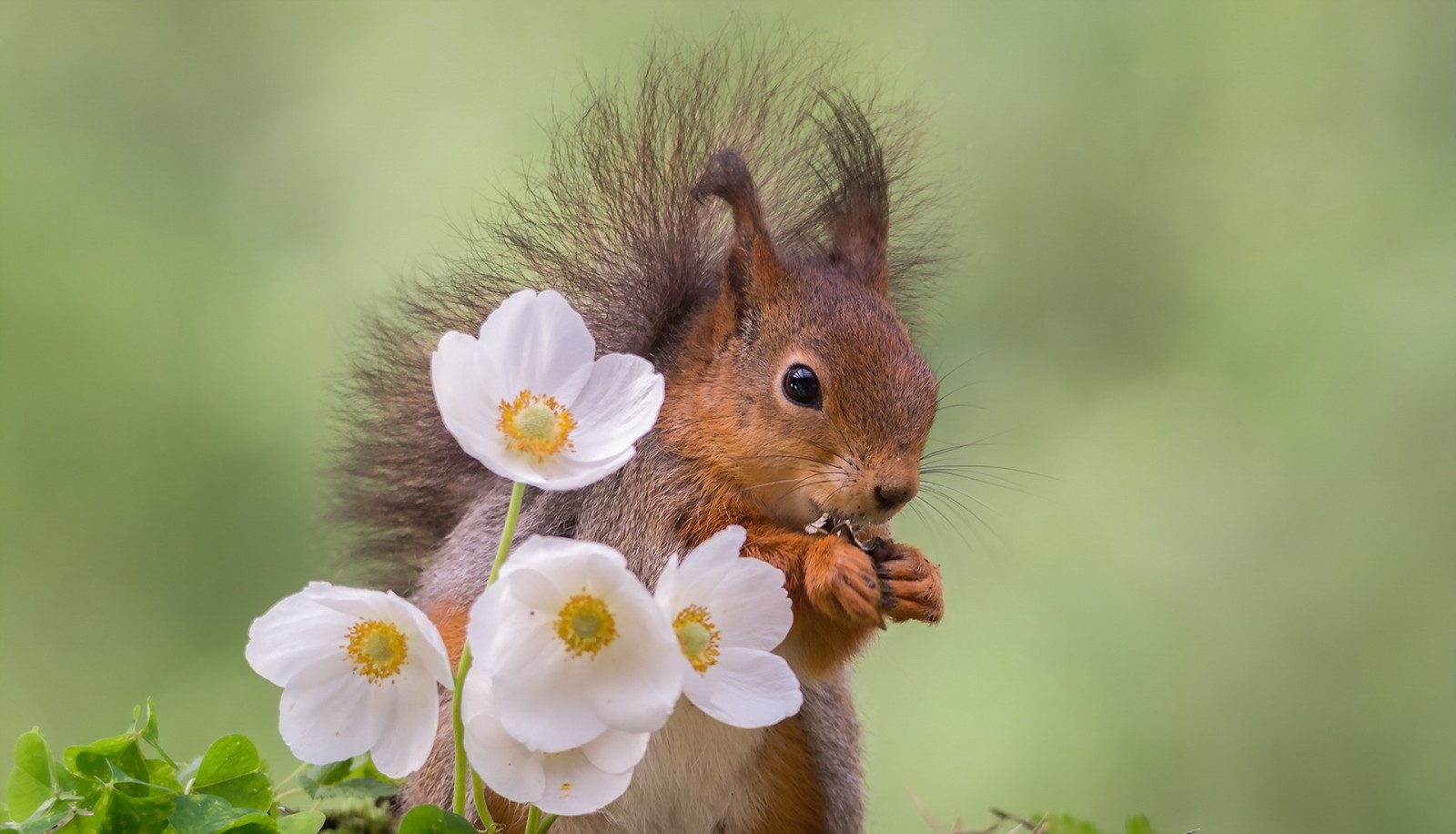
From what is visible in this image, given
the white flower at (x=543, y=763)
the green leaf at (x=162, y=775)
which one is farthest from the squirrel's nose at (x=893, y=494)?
the green leaf at (x=162, y=775)

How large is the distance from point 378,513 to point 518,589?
3.65ft

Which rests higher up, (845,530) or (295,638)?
(845,530)

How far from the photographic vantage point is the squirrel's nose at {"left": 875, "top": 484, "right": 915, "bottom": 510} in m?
1.46

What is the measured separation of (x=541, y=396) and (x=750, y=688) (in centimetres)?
28

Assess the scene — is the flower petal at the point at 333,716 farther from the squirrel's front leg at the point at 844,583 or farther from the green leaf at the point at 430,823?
the squirrel's front leg at the point at 844,583

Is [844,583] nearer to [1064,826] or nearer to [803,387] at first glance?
[803,387]

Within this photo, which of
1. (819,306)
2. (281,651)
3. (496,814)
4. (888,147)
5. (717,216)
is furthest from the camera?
(888,147)

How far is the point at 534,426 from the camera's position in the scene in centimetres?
102

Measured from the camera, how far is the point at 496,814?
4.86ft

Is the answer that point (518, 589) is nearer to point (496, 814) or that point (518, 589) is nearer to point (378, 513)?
point (496, 814)

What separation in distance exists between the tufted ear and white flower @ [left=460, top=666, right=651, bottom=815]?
32.7 inches

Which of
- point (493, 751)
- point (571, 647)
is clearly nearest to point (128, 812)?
point (493, 751)

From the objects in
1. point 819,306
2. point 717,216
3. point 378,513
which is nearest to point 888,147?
point 717,216

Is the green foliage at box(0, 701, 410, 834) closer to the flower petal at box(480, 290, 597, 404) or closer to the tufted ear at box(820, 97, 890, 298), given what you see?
the flower petal at box(480, 290, 597, 404)
